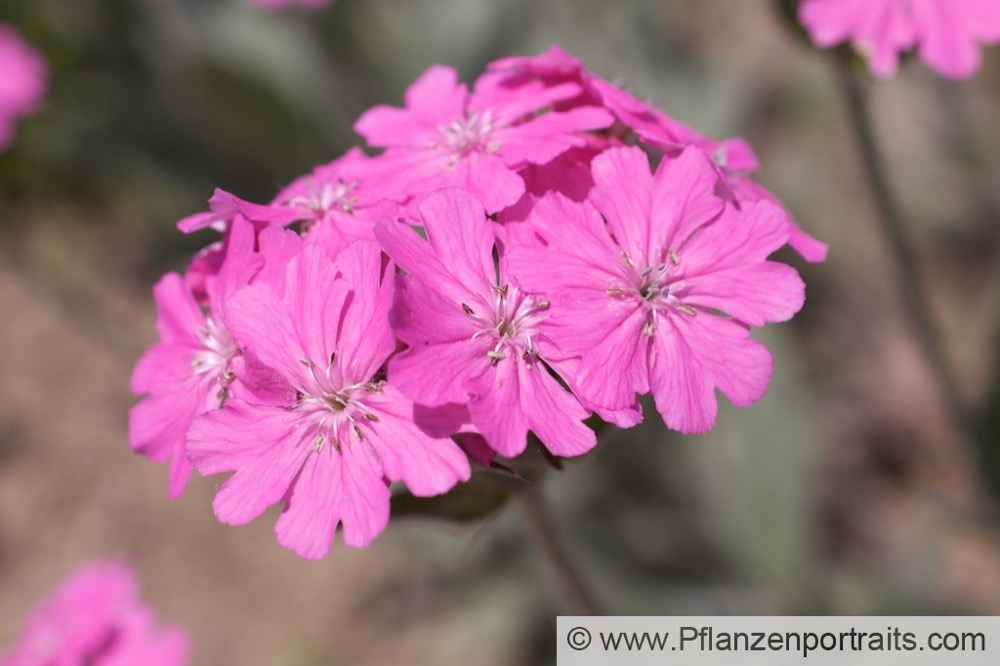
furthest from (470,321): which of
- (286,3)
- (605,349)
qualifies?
(286,3)

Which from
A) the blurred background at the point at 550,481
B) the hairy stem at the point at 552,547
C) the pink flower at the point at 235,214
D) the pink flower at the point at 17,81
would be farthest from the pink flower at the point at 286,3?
the hairy stem at the point at 552,547

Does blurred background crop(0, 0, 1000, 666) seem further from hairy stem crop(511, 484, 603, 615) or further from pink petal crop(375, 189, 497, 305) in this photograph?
pink petal crop(375, 189, 497, 305)

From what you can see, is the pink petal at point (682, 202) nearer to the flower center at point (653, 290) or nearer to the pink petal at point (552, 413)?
the flower center at point (653, 290)

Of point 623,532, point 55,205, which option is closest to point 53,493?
point 55,205

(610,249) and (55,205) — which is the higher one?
(55,205)

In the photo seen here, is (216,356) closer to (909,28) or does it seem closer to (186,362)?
(186,362)

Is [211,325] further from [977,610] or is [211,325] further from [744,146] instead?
[977,610]

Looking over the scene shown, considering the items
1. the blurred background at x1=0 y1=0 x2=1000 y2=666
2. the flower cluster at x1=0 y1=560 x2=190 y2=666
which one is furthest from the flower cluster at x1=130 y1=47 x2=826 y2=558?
the blurred background at x1=0 y1=0 x2=1000 y2=666
